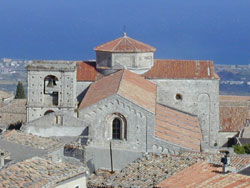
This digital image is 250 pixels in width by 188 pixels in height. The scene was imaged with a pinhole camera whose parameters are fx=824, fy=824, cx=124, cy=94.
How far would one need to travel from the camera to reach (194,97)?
43719 millimetres

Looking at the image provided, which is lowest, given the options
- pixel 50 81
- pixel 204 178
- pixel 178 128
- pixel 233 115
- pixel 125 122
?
pixel 204 178

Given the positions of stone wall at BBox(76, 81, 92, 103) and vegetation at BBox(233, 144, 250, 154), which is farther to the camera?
stone wall at BBox(76, 81, 92, 103)

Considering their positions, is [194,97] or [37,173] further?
[194,97]

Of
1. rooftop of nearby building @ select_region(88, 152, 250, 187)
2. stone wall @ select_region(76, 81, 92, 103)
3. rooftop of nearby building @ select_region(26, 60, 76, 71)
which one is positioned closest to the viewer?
rooftop of nearby building @ select_region(88, 152, 250, 187)

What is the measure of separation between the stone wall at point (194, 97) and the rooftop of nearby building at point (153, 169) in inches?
460

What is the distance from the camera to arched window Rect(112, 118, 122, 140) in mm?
36156

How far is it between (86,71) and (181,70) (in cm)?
507

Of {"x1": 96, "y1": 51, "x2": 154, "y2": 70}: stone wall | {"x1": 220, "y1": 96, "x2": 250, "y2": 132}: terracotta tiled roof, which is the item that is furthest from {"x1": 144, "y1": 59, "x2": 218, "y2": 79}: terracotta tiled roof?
{"x1": 220, "y1": 96, "x2": 250, "y2": 132}: terracotta tiled roof

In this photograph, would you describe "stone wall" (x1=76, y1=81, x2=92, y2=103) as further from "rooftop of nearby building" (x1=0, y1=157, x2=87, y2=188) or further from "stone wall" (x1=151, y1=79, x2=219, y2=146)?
"rooftop of nearby building" (x1=0, y1=157, x2=87, y2=188)

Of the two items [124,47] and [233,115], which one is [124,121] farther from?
[233,115]

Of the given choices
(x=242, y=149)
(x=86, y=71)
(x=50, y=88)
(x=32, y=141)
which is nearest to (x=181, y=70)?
(x=86, y=71)

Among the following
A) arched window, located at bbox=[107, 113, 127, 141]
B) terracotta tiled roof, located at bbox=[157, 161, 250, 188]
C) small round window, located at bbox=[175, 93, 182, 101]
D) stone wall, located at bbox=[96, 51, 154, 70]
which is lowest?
terracotta tiled roof, located at bbox=[157, 161, 250, 188]

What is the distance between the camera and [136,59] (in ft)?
142

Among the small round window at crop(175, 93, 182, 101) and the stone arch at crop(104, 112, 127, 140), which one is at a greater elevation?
the small round window at crop(175, 93, 182, 101)
